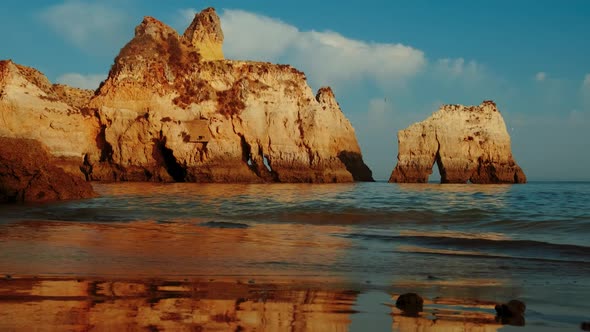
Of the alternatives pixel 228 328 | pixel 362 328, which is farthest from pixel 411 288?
pixel 228 328

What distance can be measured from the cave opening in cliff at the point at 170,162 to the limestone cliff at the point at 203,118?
9cm

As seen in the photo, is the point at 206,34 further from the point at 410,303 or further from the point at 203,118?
the point at 410,303

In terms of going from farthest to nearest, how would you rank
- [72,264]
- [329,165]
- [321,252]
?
1. [329,165]
2. [321,252]
3. [72,264]

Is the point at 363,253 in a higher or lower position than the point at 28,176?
lower

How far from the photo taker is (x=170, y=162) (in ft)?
152

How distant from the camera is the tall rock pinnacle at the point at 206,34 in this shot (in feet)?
167

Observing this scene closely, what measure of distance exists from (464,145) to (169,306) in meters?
48.6

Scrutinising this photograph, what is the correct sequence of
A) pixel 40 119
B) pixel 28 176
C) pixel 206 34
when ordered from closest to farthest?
pixel 28 176
pixel 40 119
pixel 206 34

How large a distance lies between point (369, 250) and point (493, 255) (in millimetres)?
1959

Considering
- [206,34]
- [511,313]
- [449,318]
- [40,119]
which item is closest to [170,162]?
[40,119]

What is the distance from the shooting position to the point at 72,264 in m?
7.15

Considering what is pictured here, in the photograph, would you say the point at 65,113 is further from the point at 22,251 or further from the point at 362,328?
the point at 362,328

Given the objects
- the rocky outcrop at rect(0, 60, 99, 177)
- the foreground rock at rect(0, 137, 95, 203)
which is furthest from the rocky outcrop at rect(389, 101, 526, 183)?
the foreground rock at rect(0, 137, 95, 203)

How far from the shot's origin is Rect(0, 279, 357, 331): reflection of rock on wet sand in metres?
4.30
